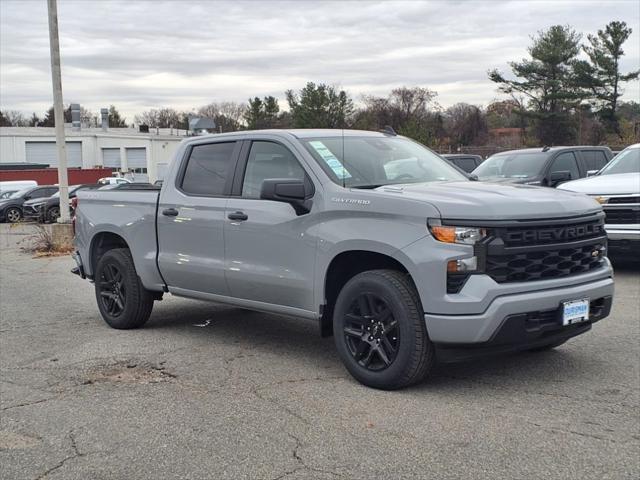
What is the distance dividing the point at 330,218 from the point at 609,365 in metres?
2.47

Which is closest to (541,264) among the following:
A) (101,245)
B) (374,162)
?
(374,162)

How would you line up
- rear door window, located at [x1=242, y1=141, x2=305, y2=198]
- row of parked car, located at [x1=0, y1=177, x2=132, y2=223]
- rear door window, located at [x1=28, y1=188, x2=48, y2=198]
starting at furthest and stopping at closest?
rear door window, located at [x1=28, y1=188, x2=48, y2=198] < row of parked car, located at [x1=0, y1=177, x2=132, y2=223] < rear door window, located at [x1=242, y1=141, x2=305, y2=198]

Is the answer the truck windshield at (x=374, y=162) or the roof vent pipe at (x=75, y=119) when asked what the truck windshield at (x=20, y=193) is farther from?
the roof vent pipe at (x=75, y=119)

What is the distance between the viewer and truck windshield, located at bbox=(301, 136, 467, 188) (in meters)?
5.87

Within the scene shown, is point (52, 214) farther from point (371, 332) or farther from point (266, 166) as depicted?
point (371, 332)

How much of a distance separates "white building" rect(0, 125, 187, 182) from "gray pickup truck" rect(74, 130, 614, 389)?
6397cm

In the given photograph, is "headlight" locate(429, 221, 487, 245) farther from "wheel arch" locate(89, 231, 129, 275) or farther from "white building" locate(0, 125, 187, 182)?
"white building" locate(0, 125, 187, 182)

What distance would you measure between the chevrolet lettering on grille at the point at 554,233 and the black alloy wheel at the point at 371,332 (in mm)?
986

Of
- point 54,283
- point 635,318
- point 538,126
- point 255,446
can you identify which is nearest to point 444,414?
point 255,446

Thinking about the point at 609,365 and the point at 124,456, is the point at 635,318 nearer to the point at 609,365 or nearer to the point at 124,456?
the point at 609,365

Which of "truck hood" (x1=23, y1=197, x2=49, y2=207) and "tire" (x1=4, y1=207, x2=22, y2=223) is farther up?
"truck hood" (x1=23, y1=197, x2=49, y2=207)

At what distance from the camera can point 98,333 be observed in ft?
24.8

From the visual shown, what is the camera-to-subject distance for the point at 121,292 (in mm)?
7652

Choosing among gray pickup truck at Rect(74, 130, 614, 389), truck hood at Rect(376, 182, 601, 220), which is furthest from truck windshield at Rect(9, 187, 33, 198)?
truck hood at Rect(376, 182, 601, 220)
